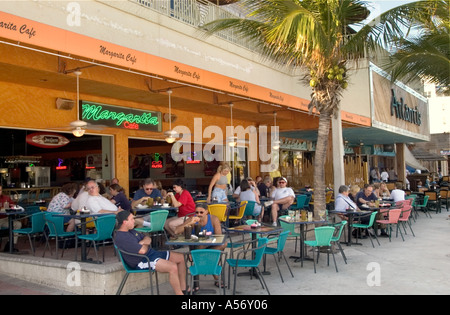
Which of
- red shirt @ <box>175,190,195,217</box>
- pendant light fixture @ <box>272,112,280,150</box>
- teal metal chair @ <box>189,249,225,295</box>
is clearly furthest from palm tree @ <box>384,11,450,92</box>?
teal metal chair @ <box>189,249,225,295</box>

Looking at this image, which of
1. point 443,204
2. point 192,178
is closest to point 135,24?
point 192,178

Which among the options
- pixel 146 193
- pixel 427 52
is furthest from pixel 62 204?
pixel 427 52

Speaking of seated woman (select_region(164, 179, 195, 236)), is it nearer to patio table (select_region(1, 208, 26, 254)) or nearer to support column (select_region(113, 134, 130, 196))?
patio table (select_region(1, 208, 26, 254))

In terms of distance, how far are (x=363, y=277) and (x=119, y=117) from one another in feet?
25.6

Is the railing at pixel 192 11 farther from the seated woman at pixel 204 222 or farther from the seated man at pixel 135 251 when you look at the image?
the seated man at pixel 135 251

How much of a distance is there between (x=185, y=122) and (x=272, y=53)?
17.4 ft

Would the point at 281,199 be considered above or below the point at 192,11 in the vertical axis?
below

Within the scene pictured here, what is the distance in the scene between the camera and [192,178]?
Answer: 20328 mm

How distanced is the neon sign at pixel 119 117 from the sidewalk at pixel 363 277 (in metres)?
5.11

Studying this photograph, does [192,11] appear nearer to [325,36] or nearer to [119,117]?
[119,117]

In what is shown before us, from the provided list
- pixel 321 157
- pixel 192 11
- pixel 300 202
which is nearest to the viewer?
pixel 321 157

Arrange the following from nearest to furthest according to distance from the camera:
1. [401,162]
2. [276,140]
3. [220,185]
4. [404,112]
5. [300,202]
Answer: [220,185] → [300,202] → [276,140] → [404,112] → [401,162]

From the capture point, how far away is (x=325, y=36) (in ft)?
27.6
